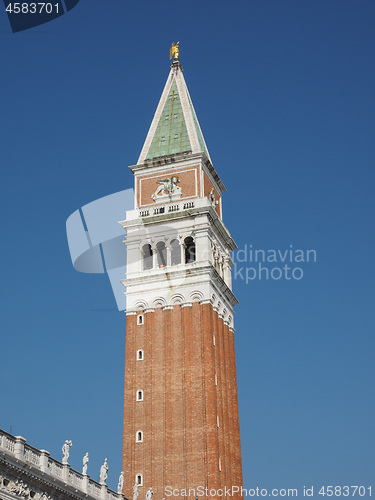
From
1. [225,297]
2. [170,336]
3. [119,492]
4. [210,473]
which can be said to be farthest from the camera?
[225,297]

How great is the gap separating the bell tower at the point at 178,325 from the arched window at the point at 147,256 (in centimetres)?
11

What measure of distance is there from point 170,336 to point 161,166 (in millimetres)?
18146

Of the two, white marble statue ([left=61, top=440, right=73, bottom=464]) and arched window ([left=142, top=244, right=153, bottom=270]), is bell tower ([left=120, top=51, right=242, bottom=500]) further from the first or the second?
white marble statue ([left=61, top=440, right=73, bottom=464])

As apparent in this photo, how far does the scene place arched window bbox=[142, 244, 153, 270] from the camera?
7138 cm

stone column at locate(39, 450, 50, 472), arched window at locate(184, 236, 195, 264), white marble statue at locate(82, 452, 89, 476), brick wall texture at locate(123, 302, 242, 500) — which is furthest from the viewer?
arched window at locate(184, 236, 195, 264)

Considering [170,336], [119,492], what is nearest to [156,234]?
[170,336]

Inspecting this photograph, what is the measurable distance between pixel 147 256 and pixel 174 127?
1536 cm

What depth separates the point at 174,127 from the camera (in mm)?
78625

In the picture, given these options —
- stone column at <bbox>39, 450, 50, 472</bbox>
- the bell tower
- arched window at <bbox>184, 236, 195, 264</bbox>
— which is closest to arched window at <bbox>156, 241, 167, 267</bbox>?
the bell tower

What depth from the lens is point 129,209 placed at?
245 feet

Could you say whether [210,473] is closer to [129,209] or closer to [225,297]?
[225,297]

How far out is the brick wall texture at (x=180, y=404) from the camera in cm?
6159

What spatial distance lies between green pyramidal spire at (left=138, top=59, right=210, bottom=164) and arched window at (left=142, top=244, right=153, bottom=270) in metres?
10.0

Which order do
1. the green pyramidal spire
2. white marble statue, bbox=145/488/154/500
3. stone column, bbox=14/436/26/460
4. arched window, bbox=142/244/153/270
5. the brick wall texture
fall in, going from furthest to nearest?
1. the green pyramidal spire
2. arched window, bbox=142/244/153/270
3. the brick wall texture
4. white marble statue, bbox=145/488/154/500
5. stone column, bbox=14/436/26/460
